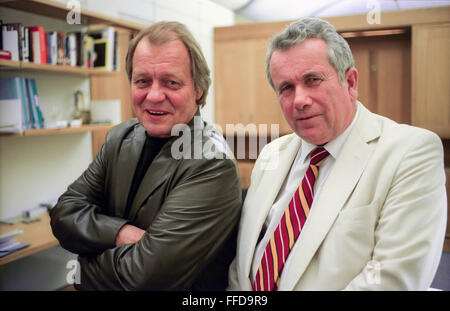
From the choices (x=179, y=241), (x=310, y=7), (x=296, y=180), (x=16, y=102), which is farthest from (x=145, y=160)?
(x=310, y=7)

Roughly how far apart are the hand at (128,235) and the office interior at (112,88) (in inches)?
13.8

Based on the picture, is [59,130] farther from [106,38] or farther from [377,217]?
[377,217]

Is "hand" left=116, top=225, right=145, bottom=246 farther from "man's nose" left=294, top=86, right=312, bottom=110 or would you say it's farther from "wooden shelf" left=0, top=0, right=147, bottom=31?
"wooden shelf" left=0, top=0, right=147, bottom=31

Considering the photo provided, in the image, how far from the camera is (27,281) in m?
1.93

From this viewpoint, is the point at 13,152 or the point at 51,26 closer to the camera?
the point at 13,152

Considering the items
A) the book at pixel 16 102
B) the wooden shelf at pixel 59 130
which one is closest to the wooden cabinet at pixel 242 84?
the wooden shelf at pixel 59 130

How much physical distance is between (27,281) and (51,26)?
4.67 feet

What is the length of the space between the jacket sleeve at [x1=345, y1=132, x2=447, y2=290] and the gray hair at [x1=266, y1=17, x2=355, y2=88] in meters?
0.29

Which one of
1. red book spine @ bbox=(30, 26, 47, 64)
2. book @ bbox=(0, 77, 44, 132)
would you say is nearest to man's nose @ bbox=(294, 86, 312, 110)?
book @ bbox=(0, 77, 44, 132)

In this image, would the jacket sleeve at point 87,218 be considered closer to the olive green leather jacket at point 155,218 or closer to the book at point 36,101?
the olive green leather jacket at point 155,218

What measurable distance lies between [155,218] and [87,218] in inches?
9.0
